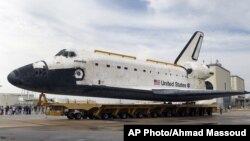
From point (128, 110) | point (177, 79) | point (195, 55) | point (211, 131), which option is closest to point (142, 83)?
point (128, 110)

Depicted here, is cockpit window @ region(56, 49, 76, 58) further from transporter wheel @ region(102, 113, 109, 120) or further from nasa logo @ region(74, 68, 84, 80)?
transporter wheel @ region(102, 113, 109, 120)

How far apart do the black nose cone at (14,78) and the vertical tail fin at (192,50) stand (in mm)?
15084

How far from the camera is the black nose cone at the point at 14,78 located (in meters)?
17.5

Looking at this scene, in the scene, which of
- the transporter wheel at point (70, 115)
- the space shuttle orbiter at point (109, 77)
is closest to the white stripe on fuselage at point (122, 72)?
the space shuttle orbiter at point (109, 77)

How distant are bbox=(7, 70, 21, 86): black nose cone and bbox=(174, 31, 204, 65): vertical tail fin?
49.5 ft

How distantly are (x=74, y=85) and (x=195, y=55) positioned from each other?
45.9ft

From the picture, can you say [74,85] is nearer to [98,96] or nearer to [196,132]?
[98,96]

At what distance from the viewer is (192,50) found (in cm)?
2902

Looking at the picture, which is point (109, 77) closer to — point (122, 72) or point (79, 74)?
point (122, 72)

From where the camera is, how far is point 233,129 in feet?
22.9

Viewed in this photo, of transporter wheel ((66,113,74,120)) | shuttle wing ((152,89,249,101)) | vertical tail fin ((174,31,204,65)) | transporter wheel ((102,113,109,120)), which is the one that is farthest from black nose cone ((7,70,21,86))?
vertical tail fin ((174,31,204,65))

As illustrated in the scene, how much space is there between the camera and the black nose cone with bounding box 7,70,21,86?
57.3 feet

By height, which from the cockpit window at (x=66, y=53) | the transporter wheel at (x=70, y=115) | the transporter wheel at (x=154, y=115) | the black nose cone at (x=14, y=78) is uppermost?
the cockpit window at (x=66, y=53)

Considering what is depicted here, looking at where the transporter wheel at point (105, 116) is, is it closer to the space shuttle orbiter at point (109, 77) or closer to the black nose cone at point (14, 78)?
the space shuttle orbiter at point (109, 77)
